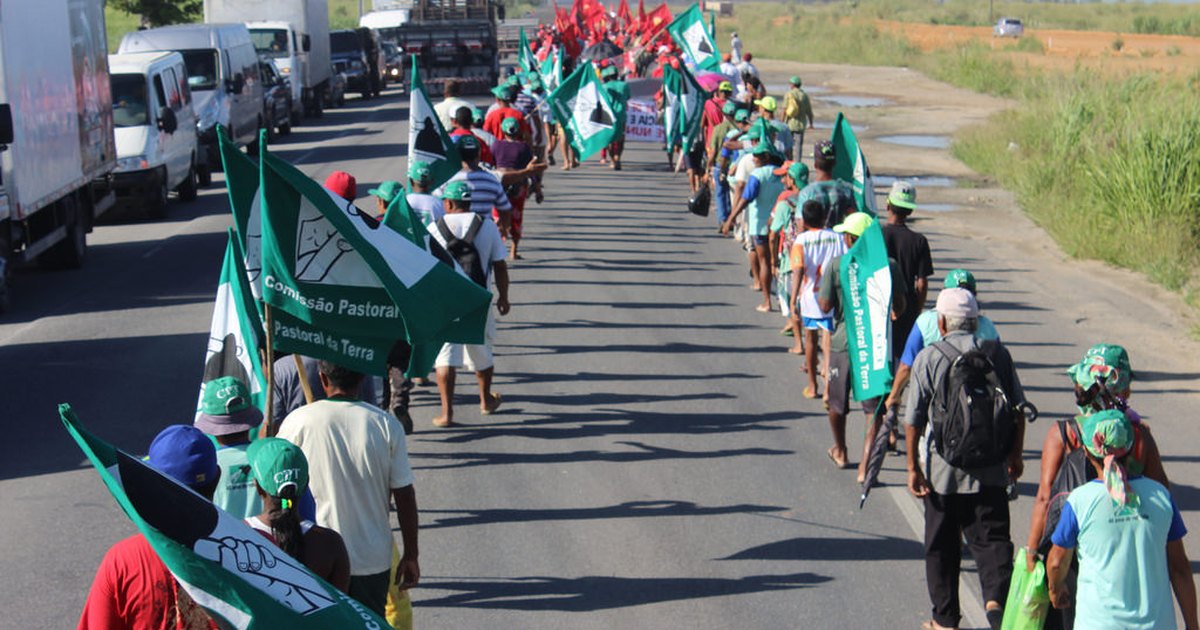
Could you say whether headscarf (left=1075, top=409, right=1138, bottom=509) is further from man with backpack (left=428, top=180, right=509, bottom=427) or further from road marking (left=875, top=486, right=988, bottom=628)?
man with backpack (left=428, top=180, right=509, bottom=427)

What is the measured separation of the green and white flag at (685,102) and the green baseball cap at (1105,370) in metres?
14.4

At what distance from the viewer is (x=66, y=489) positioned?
941 centimetres

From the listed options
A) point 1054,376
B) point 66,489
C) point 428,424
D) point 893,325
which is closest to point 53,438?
point 66,489

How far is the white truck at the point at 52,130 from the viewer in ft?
49.8

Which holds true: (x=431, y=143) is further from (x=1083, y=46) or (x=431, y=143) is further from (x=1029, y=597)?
(x=1083, y=46)

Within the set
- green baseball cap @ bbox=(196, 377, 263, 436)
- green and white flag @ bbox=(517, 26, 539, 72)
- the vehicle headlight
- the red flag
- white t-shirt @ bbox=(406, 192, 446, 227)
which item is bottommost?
the vehicle headlight

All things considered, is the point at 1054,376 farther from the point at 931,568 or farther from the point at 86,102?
the point at 86,102

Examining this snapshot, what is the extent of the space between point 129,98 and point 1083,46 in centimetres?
6492

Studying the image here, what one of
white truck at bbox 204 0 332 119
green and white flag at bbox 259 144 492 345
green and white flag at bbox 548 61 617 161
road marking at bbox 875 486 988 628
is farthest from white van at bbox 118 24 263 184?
green and white flag at bbox 259 144 492 345

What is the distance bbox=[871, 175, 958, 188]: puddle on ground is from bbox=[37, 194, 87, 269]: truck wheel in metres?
13.4

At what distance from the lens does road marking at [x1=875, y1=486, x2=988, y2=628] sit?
755cm

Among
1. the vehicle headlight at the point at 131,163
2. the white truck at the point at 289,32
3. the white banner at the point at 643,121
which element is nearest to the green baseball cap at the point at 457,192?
the white banner at the point at 643,121

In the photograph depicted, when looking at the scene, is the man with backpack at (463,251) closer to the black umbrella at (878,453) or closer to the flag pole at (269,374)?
the black umbrella at (878,453)

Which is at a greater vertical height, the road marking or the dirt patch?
the dirt patch
